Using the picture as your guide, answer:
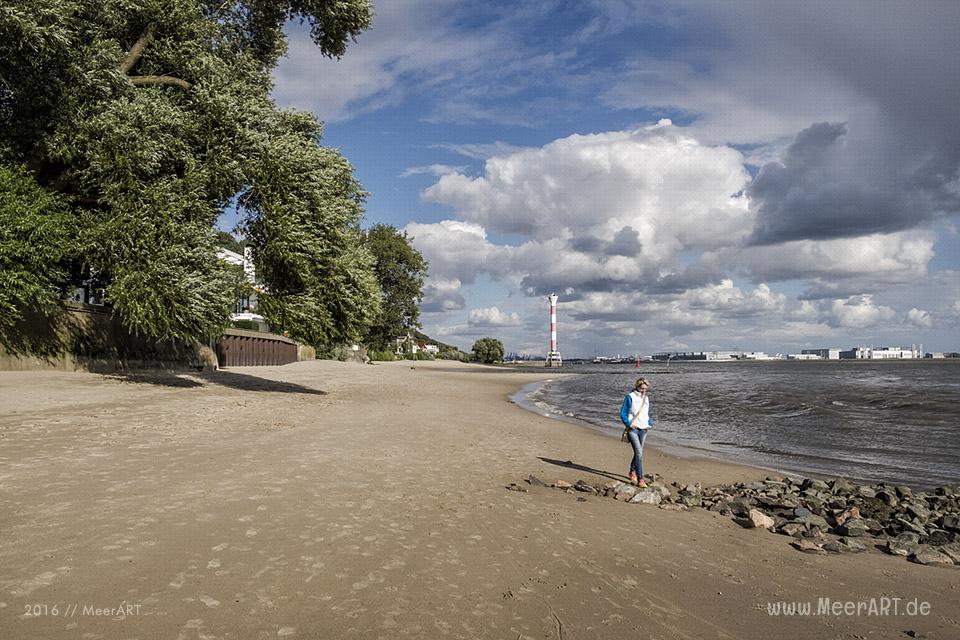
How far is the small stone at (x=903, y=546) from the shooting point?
785 centimetres

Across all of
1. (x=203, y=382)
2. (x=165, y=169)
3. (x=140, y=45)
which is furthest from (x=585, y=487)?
(x=140, y=45)

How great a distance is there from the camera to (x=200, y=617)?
4.68 metres

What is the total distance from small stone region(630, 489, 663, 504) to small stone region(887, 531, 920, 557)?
3.30 metres

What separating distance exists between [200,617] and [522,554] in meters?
3.50

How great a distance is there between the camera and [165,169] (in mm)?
22422

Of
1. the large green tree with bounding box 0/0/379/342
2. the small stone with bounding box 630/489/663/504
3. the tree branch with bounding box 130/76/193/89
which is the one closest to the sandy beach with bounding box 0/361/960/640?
the small stone with bounding box 630/489/663/504

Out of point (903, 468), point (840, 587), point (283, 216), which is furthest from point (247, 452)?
point (903, 468)

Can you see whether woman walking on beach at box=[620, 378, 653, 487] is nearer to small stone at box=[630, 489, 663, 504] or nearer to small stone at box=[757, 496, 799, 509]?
small stone at box=[630, 489, 663, 504]

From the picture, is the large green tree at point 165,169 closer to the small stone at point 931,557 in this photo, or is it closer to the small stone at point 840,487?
the small stone at point 840,487

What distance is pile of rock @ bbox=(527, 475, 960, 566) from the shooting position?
815cm

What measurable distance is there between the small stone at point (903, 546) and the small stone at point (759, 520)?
59.6 inches

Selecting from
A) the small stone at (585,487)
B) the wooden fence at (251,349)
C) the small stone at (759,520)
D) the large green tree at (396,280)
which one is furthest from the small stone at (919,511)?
the large green tree at (396,280)

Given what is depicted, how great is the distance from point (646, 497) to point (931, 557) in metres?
3.93

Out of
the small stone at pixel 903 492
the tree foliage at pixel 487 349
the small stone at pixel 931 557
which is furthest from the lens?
the tree foliage at pixel 487 349
